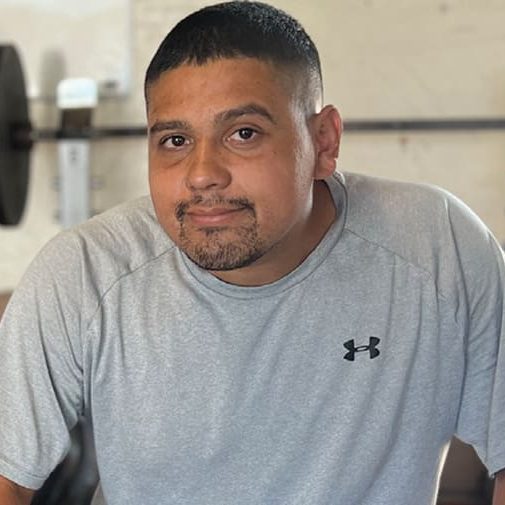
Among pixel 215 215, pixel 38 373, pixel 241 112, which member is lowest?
pixel 38 373

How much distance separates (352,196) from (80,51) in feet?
4.77

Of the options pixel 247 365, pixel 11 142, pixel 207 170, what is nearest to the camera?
pixel 207 170

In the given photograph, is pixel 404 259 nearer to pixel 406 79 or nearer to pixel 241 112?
pixel 241 112

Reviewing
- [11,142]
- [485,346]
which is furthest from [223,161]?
[11,142]

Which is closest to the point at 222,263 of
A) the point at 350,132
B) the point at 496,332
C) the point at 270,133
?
the point at 270,133

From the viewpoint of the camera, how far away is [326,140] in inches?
43.1

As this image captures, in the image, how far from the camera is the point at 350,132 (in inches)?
92.6

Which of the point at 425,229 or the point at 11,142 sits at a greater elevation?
the point at 425,229

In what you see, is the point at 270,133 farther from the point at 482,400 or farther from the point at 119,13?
the point at 119,13

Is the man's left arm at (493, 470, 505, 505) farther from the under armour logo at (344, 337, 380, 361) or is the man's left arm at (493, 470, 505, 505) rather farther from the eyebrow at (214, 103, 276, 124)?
the eyebrow at (214, 103, 276, 124)

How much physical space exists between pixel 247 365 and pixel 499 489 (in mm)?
359

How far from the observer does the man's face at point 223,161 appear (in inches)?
37.8

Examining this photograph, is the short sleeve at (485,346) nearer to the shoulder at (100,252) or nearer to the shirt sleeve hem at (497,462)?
the shirt sleeve hem at (497,462)

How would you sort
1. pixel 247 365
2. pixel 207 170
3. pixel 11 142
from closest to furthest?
1. pixel 207 170
2. pixel 247 365
3. pixel 11 142
